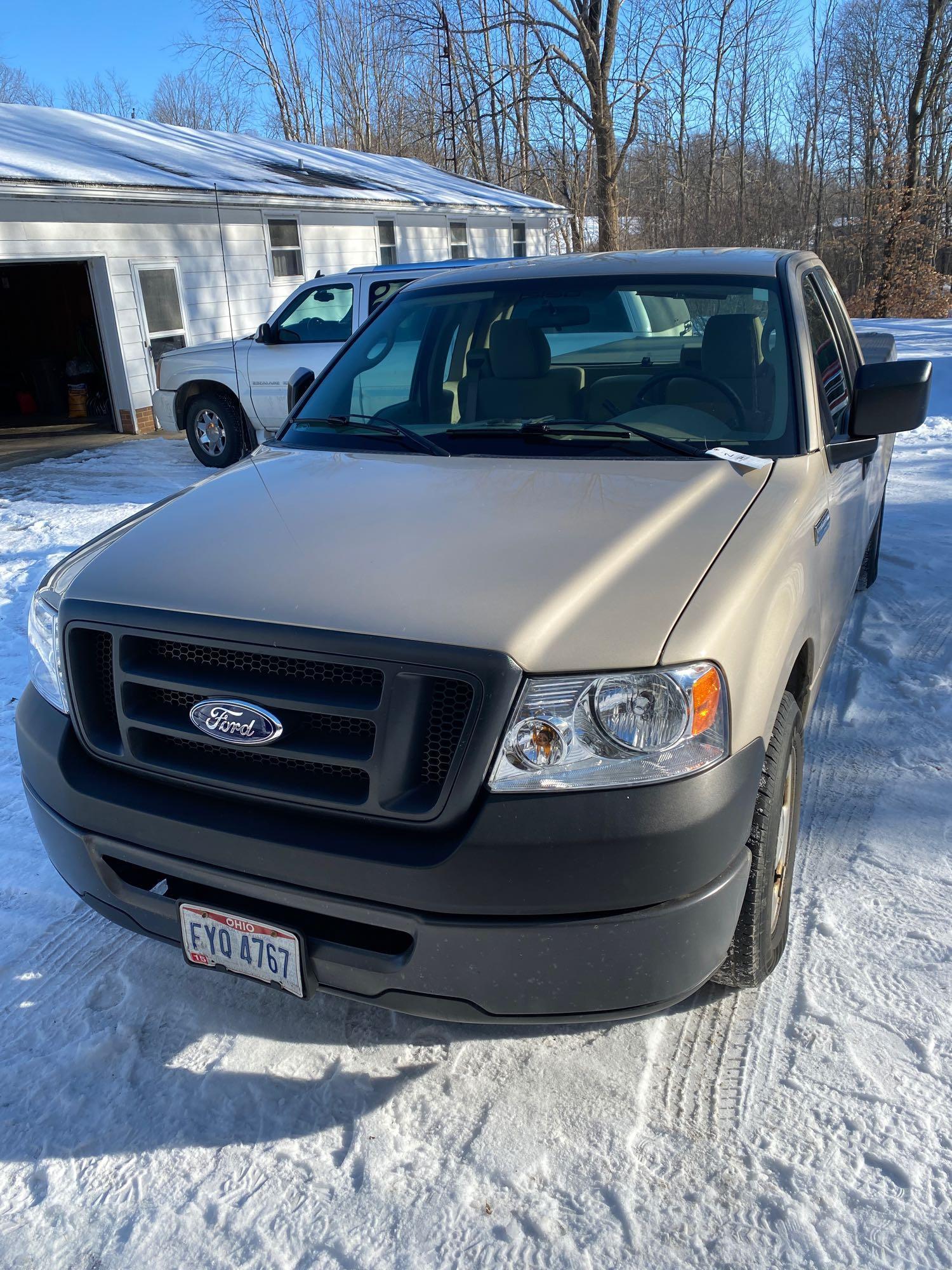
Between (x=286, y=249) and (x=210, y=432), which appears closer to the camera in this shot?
(x=210, y=432)

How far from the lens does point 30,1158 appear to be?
2.21 metres

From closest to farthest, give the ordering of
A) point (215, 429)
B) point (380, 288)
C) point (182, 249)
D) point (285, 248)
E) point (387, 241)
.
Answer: point (380, 288), point (215, 429), point (182, 249), point (285, 248), point (387, 241)

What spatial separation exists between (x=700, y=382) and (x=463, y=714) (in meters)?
1.83

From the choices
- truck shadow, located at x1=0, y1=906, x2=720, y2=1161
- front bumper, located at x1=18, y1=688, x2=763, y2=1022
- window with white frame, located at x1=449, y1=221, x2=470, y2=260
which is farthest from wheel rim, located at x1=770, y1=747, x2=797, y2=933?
window with white frame, located at x1=449, y1=221, x2=470, y2=260

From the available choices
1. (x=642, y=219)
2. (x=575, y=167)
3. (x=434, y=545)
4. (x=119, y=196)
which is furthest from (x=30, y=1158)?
(x=642, y=219)

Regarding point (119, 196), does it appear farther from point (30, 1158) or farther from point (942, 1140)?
point (942, 1140)

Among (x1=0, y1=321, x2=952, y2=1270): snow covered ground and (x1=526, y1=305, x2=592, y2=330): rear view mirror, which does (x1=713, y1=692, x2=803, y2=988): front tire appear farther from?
(x1=526, y1=305, x2=592, y2=330): rear view mirror

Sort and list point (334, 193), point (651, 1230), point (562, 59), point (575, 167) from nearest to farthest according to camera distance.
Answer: point (651, 1230), point (334, 193), point (562, 59), point (575, 167)

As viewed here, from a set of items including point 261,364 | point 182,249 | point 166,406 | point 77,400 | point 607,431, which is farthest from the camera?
point 77,400

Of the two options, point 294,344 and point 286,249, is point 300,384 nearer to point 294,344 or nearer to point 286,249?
point 294,344

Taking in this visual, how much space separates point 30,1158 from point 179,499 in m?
1.77

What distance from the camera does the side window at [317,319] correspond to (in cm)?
939

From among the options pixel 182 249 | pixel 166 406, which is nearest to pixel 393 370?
pixel 166 406

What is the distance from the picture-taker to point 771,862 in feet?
7.52
